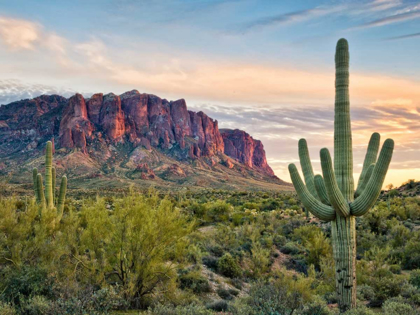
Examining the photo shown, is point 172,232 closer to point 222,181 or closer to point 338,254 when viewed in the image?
point 338,254

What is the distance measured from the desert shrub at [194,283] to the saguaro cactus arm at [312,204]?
4.87m

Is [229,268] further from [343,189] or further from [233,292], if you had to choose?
→ [343,189]

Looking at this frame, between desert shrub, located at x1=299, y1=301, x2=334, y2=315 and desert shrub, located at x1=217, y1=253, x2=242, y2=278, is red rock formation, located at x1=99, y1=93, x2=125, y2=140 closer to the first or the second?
desert shrub, located at x1=217, y1=253, x2=242, y2=278

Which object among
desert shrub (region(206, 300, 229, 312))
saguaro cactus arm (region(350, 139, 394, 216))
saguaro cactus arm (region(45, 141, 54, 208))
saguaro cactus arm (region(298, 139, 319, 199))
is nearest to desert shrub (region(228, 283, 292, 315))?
desert shrub (region(206, 300, 229, 312))

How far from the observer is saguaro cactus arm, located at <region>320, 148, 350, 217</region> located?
Result: 389 inches

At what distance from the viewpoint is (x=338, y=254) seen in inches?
398

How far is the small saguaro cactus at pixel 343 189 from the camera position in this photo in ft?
32.6

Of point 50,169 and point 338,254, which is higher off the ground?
point 50,169

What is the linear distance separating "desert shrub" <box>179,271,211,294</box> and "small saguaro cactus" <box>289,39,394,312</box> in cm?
486

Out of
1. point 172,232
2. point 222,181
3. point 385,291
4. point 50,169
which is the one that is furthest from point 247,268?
point 222,181

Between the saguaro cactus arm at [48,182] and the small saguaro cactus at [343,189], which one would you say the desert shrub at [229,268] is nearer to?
the small saguaro cactus at [343,189]

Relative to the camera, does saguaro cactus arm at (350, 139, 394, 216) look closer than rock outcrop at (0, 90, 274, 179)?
Yes

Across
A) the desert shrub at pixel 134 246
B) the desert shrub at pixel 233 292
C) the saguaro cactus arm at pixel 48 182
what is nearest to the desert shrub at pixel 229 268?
the desert shrub at pixel 233 292

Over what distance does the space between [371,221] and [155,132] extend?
160940mm
